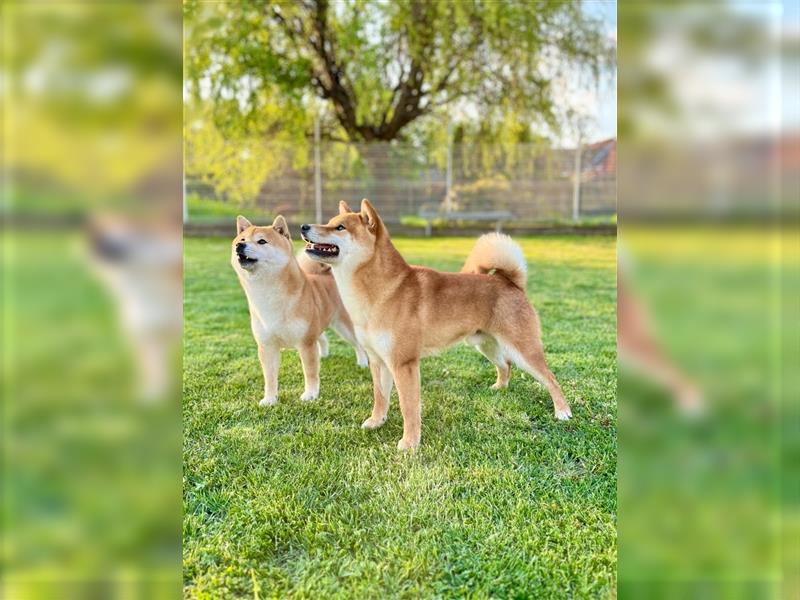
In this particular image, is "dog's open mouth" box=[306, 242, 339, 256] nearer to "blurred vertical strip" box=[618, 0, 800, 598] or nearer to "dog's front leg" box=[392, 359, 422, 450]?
"dog's front leg" box=[392, 359, 422, 450]

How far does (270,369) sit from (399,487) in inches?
50.9

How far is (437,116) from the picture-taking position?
11.2 metres

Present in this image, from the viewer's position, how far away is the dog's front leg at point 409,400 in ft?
7.95

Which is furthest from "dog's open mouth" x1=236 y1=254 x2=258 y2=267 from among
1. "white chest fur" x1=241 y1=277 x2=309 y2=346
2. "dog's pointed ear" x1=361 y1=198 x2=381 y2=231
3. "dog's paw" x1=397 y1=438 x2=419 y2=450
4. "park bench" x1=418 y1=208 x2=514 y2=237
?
"park bench" x1=418 y1=208 x2=514 y2=237

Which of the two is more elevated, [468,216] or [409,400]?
[468,216]

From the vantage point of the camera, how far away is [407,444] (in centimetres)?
239

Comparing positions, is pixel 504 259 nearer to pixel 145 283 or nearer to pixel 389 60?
pixel 145 283

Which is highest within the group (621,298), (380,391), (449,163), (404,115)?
(404,115)

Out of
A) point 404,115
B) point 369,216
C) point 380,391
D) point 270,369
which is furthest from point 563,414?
point 404,115

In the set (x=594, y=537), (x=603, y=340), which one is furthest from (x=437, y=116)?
(x=594, y=537)

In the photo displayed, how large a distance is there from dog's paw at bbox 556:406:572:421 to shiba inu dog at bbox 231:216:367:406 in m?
1.43

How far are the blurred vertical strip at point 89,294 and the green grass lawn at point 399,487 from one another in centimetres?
93

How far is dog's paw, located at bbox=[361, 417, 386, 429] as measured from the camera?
104 inches

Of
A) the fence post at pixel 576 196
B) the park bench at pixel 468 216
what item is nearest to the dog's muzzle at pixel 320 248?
the park bench at pixel 468 216
